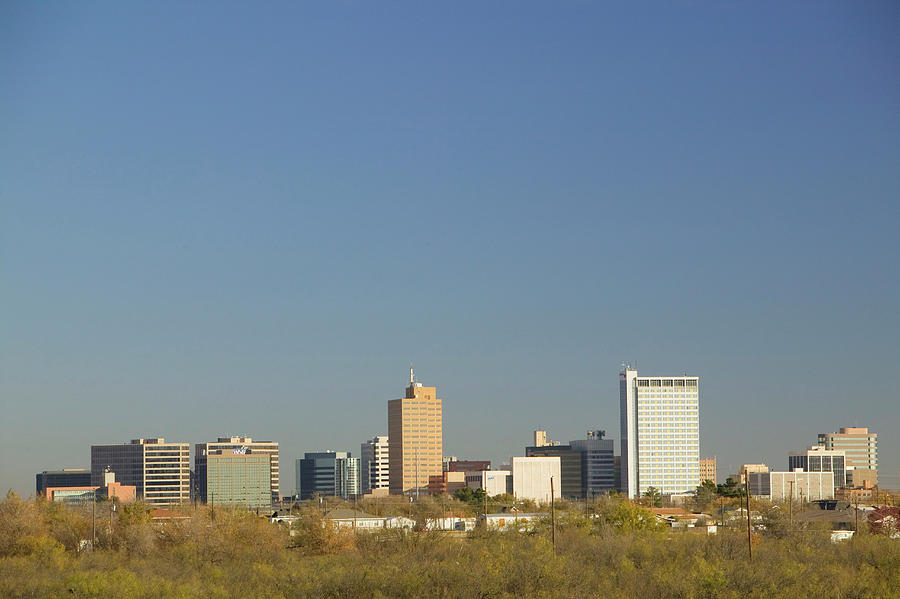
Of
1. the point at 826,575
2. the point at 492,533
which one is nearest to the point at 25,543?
the point at 492,533

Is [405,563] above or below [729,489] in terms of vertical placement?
above

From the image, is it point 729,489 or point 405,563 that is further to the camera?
point 729,489

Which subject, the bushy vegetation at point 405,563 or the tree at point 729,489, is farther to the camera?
the tree at point 729,489

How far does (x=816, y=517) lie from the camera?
286ft

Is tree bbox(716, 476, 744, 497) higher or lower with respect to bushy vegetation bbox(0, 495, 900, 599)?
lower

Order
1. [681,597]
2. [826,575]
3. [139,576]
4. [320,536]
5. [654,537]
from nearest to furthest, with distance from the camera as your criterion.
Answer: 1. [681,597]
2. [826,575]
3. [139,576]
4. [654,537]
5. [320,536]

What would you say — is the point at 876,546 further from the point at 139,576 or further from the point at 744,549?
the point at 139,576

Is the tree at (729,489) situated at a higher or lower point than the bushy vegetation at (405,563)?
lower

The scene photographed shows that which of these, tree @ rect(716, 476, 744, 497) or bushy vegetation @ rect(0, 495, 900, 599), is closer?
Answer: bushy vegetation @ rect(0, 495, 900, 599)

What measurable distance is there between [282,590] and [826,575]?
18.4 m

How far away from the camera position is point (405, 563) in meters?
42.7

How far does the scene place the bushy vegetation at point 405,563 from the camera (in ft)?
120

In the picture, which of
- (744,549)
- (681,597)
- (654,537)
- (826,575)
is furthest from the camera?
(654,537)

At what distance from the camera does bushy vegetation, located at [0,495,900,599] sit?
3659cm
